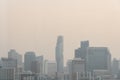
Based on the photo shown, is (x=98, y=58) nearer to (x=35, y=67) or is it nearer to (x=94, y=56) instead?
(x=94, y=56)

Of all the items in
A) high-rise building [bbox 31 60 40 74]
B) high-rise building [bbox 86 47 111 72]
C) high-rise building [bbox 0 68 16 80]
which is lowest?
high-rise building [bbox 0 68 16 80]

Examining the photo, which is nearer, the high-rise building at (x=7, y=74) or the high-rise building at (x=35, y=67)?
the high-rise building at (x=7, y=74)

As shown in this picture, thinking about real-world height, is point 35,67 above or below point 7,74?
above

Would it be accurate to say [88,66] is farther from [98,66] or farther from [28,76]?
[28,76]

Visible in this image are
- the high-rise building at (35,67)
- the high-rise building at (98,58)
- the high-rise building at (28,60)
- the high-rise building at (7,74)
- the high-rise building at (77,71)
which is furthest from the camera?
the high-rise building at (98,58)

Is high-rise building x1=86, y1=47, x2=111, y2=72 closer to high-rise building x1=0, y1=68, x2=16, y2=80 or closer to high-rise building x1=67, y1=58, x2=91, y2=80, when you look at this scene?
high-rise building x1=67, y1=58, x2=91, y2=80

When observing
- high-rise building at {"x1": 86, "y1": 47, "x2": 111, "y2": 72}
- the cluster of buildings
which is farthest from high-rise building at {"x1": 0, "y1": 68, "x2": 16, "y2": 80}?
high-rise building at {"x1": 86, "y1": 47, "x2": 111, "y2": 72}

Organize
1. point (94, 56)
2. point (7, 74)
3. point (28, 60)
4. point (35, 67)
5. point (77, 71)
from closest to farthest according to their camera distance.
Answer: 1. point (7, 74)
2. point (77, 71)
3. point (35, 67)
4. point (28, 60)
5. point (94, 56)

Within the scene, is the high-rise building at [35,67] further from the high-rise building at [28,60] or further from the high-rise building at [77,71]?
the high-rise building at [77,71]

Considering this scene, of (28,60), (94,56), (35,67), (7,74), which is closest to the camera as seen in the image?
(7,74)

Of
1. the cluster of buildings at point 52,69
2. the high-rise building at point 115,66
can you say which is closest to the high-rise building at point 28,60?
the cluster of buildings at point 52,69

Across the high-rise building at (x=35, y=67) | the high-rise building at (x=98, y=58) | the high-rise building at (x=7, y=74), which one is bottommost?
the high-rise building at (x=7, y=74)

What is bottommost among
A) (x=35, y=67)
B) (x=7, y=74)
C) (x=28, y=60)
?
(x=7, y=74)

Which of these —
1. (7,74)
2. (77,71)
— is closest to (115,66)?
(77,71)
